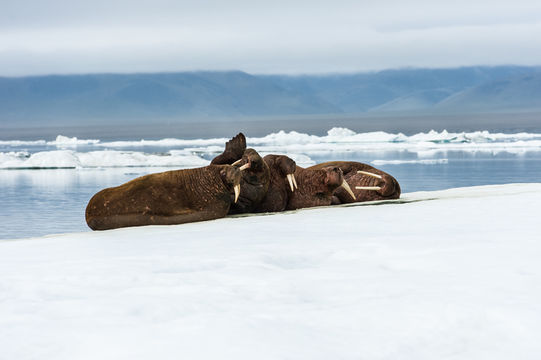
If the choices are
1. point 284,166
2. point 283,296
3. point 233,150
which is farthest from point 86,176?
point 283,296

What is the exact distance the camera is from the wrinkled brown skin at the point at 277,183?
687cm

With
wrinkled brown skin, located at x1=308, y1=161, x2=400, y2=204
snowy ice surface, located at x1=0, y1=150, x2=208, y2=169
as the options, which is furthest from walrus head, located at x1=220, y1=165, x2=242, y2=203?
snowy ice surface, located at x1=0, y1=150, x2=208, y2=169

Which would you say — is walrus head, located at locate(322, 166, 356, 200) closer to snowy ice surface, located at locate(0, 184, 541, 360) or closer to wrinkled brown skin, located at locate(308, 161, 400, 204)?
wrinkled brown skin, located at locate(308, 161, 400, 204)

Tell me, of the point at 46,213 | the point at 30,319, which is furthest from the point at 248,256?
the point at 46,213

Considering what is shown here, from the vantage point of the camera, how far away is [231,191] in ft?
21.5

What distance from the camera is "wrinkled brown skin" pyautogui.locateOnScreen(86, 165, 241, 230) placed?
237 inches

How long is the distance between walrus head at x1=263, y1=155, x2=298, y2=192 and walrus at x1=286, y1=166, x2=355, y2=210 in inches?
7.3

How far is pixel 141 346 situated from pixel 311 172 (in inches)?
193

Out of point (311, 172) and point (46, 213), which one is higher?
point (311, 172)

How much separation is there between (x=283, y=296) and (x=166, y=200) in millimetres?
3228

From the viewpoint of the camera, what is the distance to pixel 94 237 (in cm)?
527

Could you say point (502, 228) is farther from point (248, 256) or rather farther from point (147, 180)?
point (147, 180)

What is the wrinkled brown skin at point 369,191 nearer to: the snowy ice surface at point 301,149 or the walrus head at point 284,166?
the walrus head at point 284,166

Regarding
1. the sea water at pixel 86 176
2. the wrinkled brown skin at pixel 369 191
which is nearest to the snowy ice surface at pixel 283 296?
the wrinkled brown skin at pixel 369 191
